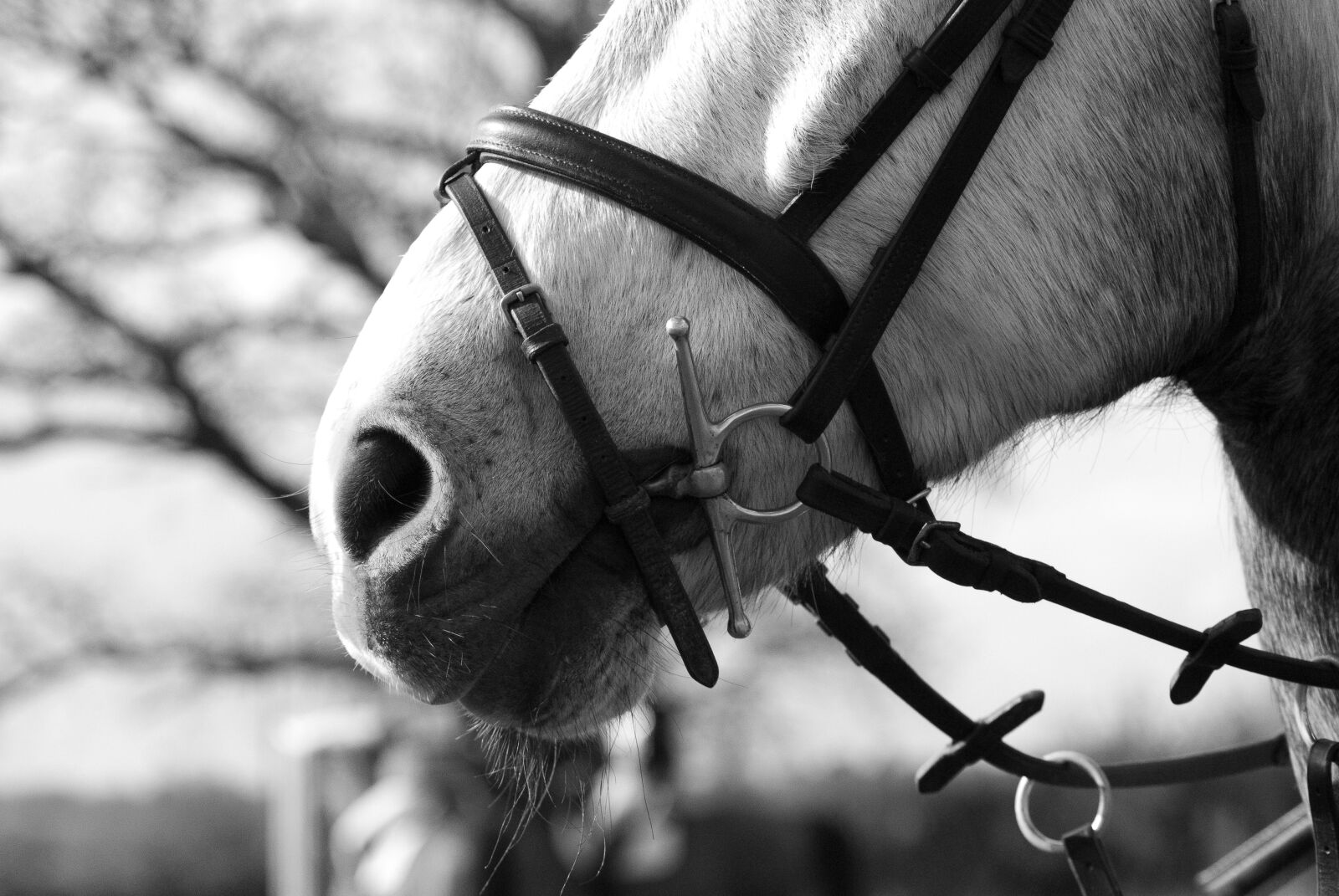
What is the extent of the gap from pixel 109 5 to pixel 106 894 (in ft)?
29.1

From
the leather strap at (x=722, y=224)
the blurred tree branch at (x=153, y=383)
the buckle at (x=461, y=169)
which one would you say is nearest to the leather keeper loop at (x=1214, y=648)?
the leather strap at (x=722, y=224)

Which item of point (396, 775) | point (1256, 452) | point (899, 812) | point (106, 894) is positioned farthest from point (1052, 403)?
point (106, 894)

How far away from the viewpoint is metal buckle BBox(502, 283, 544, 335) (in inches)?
53.9

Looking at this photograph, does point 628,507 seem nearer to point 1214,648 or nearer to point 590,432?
point 590,432

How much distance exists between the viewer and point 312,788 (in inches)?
257

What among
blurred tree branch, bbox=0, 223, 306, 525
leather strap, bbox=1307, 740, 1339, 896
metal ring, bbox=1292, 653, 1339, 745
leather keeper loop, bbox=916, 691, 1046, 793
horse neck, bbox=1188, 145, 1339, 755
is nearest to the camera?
horse neck, bbox=1188, 145, 1339, 755

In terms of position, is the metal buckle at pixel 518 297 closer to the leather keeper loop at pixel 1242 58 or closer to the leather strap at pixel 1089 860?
the leather keeper loop at pixel 1242 58

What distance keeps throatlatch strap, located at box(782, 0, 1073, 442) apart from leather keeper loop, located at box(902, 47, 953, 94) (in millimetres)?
43

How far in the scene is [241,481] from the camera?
11.5m

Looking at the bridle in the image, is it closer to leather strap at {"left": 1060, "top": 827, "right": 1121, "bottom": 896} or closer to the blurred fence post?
leather strap at {"left": 1060, "top": 827, "right": 1121, "bottom": 896}

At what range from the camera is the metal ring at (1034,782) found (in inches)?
70.3

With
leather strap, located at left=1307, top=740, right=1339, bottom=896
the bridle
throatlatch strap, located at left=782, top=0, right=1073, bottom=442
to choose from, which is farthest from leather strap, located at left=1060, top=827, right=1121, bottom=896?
throatlatch strap, located at left=782, top=0, right=1073, bottom=442

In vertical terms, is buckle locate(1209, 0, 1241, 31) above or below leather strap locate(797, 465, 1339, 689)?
above

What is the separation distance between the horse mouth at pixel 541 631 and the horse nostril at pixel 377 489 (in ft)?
0.19
